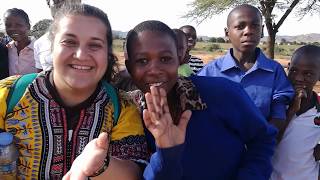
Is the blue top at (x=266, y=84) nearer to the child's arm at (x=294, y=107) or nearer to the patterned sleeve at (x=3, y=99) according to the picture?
the child's arm at (x=294, y=107)

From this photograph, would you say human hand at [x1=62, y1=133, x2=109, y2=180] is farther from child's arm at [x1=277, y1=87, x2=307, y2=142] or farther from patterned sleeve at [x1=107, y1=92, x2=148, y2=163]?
child's arm at [x1=277, y1=87, x2=307, y2=142]

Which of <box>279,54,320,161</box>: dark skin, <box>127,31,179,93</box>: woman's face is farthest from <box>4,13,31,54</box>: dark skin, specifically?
<box>279,54,320,161</box>: dark skin

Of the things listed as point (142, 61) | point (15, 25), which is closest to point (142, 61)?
point (142, 61)

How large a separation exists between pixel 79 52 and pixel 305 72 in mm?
1657

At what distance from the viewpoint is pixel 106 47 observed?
1.92m

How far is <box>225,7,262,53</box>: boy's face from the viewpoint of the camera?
2.95 metres

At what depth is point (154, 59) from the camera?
1842 mm

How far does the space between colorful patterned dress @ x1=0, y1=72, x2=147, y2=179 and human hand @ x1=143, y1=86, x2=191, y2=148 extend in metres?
0.38

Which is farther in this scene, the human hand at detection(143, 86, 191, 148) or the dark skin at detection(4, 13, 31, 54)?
the dark skin at detection(4, 13, 31, 54)

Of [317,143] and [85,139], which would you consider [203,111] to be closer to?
[85,139]

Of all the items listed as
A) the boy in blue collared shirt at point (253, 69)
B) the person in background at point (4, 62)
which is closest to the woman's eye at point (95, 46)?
the boy in blue collared shirt at point (253, 69)

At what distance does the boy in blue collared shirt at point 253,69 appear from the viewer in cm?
254

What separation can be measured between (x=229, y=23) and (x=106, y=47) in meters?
1.53

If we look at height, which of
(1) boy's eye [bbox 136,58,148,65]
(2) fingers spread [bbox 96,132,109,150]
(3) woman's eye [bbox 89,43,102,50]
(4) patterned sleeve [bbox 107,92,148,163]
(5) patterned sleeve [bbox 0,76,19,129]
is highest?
(3) woman's eye [bbox 89,43,102,50]
